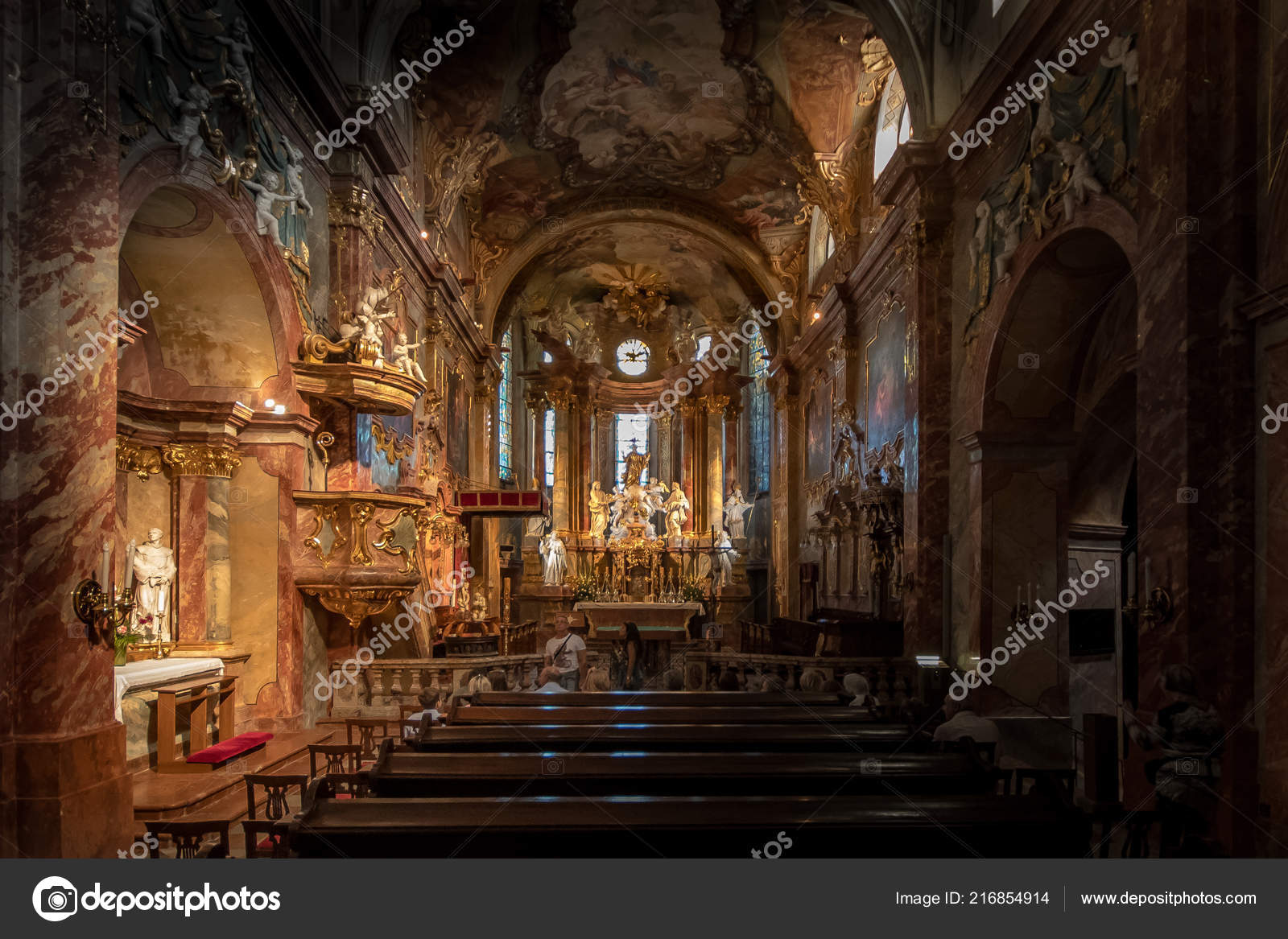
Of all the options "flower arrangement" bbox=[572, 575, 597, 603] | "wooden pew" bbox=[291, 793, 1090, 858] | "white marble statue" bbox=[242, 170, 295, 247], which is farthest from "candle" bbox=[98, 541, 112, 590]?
"flower arrangement" bbox=[572, 575, 597, 603]

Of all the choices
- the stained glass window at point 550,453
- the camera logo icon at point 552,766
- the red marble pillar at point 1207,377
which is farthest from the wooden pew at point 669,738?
the stained glass window at point 550,453

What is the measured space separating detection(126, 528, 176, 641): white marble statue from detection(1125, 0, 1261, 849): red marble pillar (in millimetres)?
8139

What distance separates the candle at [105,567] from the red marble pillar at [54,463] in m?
0.07

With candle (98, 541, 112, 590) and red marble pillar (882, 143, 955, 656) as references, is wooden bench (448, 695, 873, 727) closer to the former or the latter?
candle (98, 541, 112, 590)

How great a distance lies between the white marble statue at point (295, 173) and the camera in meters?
9.48

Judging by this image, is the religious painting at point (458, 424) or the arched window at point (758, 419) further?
the arched window at point (758, 419)

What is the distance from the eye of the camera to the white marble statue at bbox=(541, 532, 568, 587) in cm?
2383

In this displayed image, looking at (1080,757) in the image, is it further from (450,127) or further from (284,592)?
(450,127)

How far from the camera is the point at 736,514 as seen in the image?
81.8ft

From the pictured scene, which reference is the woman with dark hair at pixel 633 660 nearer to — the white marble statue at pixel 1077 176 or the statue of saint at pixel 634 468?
the statue of saint at pixel 634 468

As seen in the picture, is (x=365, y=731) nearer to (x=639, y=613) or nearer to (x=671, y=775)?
(x=671, y=775)

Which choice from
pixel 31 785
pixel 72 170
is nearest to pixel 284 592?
pixel 31 785

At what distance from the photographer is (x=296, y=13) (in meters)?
9.08

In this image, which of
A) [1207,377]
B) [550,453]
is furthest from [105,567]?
[550,453]
